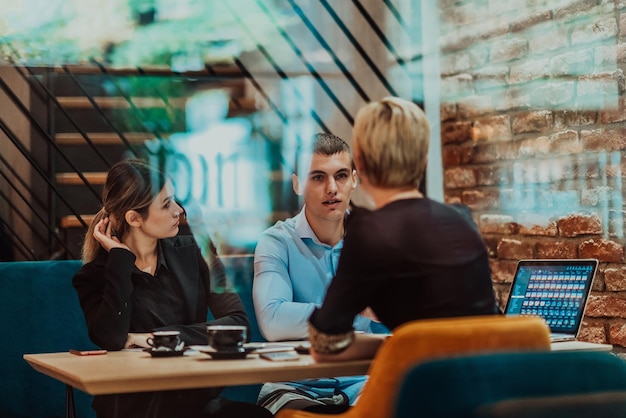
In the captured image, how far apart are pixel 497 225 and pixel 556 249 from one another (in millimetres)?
409

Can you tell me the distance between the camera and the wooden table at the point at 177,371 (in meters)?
1.99

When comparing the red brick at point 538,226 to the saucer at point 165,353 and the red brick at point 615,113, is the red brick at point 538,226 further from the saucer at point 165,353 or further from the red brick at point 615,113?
the saucer at point 165,353

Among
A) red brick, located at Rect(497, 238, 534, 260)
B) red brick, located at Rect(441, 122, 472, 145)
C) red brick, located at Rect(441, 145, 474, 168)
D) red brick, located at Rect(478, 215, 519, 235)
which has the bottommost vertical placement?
red brick, located at Rect(497, 238, 534, 260)

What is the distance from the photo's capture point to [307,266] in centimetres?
309

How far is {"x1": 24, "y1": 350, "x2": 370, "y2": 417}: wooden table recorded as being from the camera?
78.4 inches

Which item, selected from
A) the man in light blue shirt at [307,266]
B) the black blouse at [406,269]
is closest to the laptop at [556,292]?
the man in light blue shirt at [307,266]

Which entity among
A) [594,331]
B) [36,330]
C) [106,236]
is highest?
[106,236]

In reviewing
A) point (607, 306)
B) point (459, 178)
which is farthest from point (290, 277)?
point (459, 178)

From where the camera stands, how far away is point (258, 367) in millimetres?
2113

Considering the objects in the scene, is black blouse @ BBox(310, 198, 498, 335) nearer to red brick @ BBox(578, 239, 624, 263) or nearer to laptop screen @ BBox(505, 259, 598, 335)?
laptop screen @ BBox(505, 259, 598, 335)

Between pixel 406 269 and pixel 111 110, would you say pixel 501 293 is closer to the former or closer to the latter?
pixel 406 269

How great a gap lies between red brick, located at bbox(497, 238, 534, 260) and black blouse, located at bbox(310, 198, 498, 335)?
1.80 meters

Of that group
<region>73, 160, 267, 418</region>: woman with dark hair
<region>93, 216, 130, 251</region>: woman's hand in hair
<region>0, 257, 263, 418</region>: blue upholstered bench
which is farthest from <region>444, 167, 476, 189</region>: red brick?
<region>93, 216, 130, 251</region>: woman's hand in hair

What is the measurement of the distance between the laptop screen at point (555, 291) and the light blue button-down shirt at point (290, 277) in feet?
1.62
